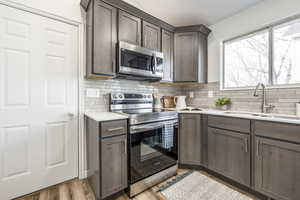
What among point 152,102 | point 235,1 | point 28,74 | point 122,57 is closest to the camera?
point 28,74

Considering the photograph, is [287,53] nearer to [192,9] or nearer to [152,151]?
[192,9]

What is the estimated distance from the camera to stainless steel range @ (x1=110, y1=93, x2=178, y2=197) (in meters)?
1.54

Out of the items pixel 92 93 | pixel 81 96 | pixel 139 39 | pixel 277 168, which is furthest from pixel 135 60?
pixel 277 168

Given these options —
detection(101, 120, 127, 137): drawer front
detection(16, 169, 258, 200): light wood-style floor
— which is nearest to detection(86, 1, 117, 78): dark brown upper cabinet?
detection(101, 120, 127, 137): drawer front

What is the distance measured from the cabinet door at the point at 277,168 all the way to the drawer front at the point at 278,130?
54 mm

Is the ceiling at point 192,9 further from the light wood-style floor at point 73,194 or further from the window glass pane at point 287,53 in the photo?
the light wood-style floor at point 73,194

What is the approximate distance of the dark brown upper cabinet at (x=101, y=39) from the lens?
167 centimetres

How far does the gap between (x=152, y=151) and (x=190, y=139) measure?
0.68 m

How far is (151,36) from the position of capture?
2.21m

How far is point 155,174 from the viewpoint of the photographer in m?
1.74

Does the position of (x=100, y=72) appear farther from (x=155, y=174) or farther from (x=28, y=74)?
(x=155, y=174)

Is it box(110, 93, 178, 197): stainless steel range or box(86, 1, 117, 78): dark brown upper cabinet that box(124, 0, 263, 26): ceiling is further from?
box(110, 93, 178, 197): stainless steel range

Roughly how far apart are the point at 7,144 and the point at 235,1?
10.9 feet

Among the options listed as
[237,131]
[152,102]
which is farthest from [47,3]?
[237,131]
